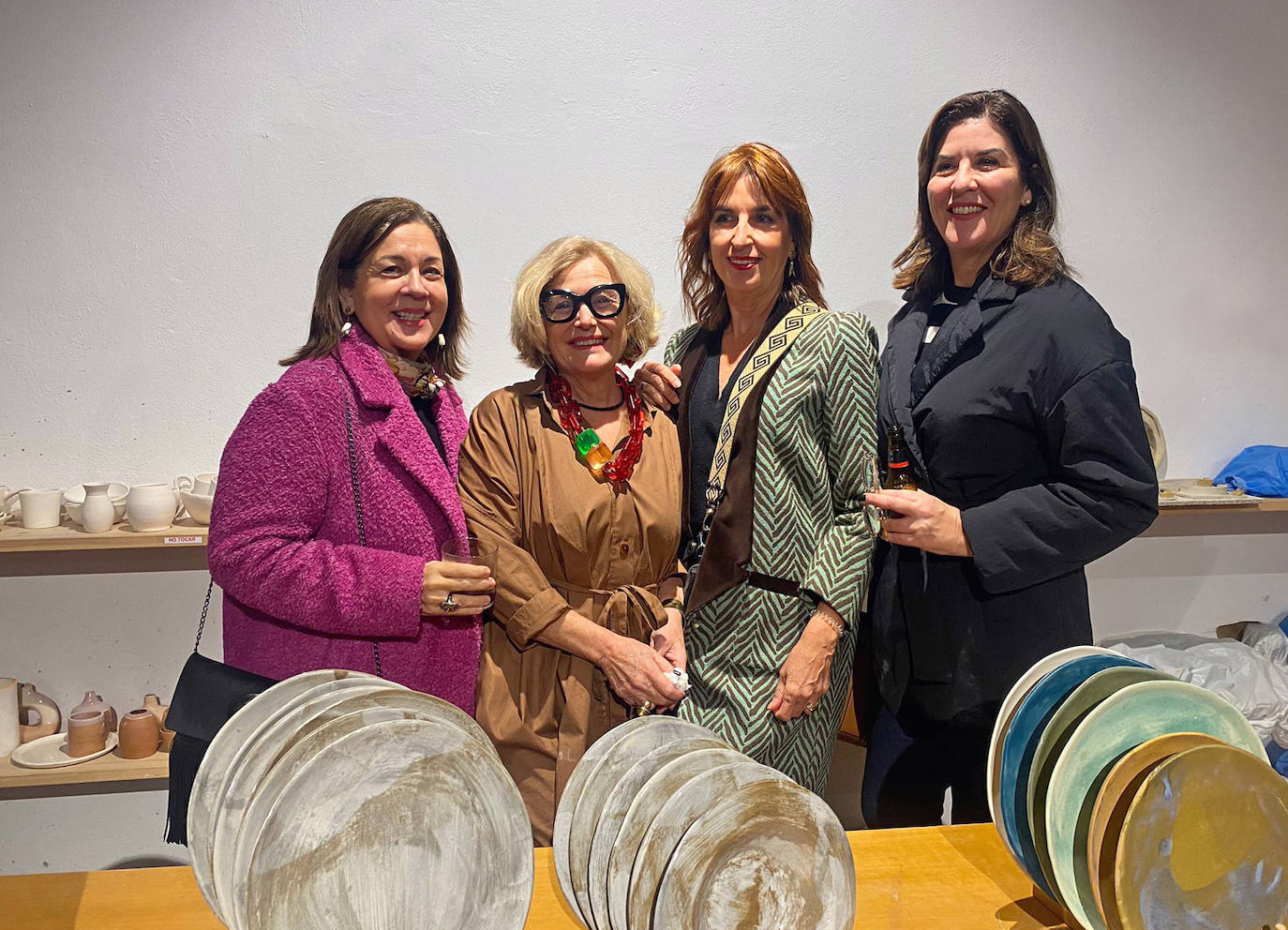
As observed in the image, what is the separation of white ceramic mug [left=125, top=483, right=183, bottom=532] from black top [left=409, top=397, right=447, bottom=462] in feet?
3.99

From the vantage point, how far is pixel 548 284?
6.16 ft

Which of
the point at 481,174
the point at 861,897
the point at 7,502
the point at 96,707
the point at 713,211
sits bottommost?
the point at 96,707

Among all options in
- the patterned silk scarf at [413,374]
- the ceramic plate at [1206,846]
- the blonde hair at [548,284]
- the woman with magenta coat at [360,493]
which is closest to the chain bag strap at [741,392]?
the blonde hair at [548,284]

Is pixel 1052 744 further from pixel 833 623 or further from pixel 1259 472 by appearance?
pixel 1259 472

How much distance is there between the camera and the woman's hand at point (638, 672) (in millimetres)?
1756

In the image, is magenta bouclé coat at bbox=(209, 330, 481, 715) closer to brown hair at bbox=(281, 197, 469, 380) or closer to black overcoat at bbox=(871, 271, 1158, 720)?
brown hair at bbox=(281, 197, 469, 380)

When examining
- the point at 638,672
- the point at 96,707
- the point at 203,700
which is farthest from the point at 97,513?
the point at 638,672

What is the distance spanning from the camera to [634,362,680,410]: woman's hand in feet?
6.61

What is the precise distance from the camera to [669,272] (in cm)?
320

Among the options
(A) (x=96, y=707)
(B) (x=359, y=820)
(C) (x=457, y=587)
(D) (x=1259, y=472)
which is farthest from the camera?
(D) (x=1259, y=472)

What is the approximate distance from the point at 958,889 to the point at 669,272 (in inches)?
90.3

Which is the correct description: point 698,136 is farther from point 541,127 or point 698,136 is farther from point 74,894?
point 74,894

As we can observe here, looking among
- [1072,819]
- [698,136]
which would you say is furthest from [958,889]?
[698,136]

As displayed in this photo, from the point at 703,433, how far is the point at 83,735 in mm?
2141
